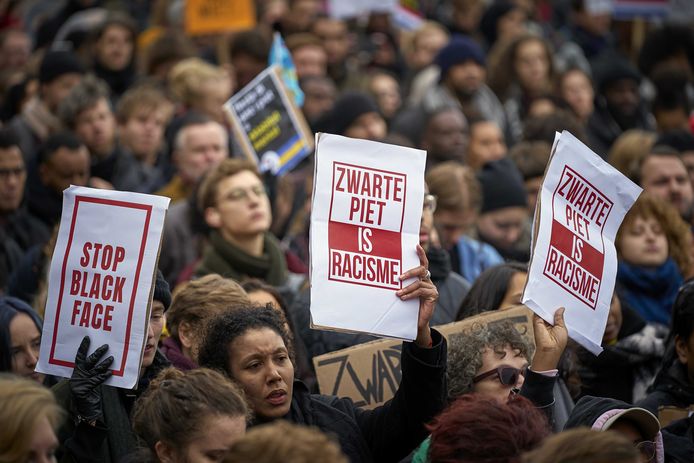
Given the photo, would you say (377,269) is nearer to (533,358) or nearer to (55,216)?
(533,358)

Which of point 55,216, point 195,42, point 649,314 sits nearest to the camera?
point 649,314

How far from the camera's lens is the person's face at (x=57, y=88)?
36.2 ft

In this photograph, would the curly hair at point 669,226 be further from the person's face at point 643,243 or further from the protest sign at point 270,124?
the protest sign at point 270,124

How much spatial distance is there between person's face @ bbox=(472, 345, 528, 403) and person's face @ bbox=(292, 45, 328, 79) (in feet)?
24.5

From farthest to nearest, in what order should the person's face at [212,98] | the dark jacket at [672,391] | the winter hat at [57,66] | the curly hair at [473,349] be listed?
1. the winter hat at [57,66]
2. the person's face at [212,98]
3. the dark jacket at [672,391]
4. the curly hair at [473,349]

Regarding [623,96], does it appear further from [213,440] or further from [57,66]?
[213,440]

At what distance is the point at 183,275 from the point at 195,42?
725cm

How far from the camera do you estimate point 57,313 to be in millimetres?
5184

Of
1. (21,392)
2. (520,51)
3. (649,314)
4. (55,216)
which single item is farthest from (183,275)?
(520,51)

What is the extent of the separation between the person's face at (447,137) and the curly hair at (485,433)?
647 cm

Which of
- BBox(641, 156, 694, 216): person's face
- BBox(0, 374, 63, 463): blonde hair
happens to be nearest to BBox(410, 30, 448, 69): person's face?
BBox(641, 156, 694, 216): person's face

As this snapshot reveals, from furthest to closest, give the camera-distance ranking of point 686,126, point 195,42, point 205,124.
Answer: point 195,42, point 686,126, point 205,124

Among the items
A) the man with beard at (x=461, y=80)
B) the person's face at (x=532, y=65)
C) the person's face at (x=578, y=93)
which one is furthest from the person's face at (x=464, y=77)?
the person's face at (x=578, y=93)

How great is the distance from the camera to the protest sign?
31.1 feet
